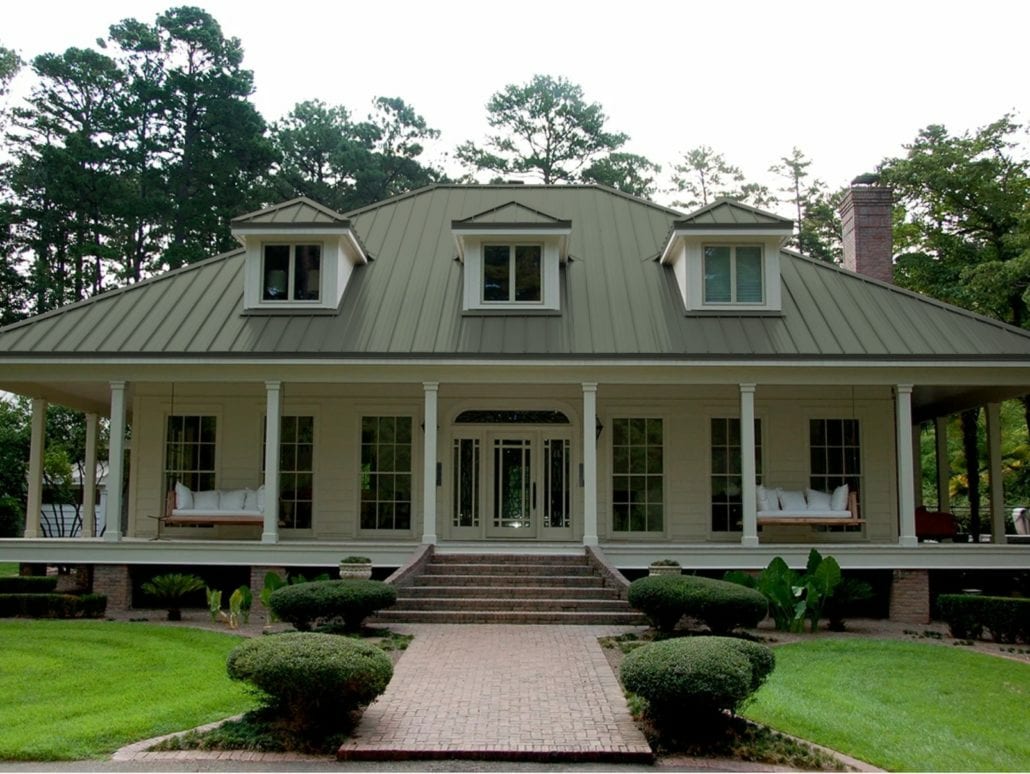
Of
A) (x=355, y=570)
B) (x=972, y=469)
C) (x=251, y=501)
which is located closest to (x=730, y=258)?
(x=355, y=570)

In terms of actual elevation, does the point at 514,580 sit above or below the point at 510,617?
above

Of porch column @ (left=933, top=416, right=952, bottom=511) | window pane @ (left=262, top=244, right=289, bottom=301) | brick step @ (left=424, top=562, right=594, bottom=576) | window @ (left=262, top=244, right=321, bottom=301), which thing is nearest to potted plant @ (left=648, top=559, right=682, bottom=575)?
brick step @ (left=424, top=562, right=594, bottom=576)

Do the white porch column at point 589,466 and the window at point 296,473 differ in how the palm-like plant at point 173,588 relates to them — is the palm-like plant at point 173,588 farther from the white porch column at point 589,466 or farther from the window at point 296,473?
the white porch column at point 589,466

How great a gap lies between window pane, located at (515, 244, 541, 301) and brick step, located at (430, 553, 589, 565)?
5174 mm

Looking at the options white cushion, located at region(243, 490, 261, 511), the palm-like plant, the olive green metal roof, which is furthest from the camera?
white cushion, located at region(243, 490, 261, 511)

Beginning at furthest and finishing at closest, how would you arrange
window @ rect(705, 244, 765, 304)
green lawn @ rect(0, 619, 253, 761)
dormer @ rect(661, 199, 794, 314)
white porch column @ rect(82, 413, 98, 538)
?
white porch column @ rect(82, 413, 98, 538) < window @ rect(705, 244, 765, 304) < dormer @ rect(661, 199, 794, 314) < green lawn @ rect(0, 619, 253, 761)

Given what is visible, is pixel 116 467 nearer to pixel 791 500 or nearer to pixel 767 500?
pixel 767 500

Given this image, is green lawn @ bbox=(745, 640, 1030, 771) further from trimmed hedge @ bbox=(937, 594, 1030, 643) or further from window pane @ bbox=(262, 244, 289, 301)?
window pane @ bbox=(262, 244, 289, 301)

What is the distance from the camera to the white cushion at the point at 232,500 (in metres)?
17.8

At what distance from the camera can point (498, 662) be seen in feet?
35.3

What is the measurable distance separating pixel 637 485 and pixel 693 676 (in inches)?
434

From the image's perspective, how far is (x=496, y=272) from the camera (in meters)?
18.5

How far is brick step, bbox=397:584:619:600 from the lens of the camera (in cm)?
1429

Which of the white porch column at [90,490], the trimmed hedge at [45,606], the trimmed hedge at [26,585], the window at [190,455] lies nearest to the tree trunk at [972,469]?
the window at [190,455]
